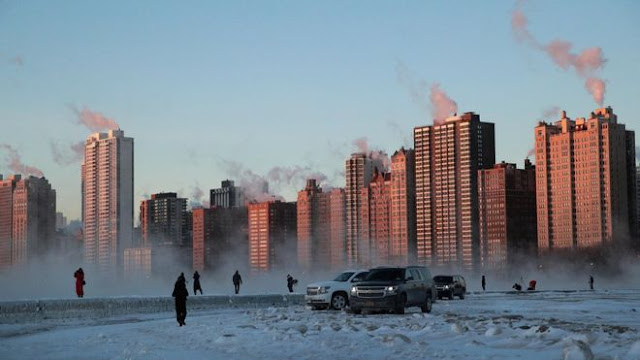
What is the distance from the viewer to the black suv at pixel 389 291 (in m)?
36.2

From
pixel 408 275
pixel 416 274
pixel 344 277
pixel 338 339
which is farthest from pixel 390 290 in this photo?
pixel 338 339

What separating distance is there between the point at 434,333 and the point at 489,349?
4.10 meters

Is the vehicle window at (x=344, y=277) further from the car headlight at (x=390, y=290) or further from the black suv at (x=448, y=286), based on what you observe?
the black suv at (x=448, y=286)

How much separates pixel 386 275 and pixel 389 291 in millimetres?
1031

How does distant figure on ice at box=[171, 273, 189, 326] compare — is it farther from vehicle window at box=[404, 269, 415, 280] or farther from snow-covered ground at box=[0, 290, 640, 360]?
vehicle window at box=[404, 269, 415, 280]

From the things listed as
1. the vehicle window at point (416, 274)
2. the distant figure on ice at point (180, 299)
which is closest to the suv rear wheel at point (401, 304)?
the vehicle window at point (416, 274)

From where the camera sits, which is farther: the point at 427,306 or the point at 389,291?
the point at 427,306

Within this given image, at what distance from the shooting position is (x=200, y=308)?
4747cm

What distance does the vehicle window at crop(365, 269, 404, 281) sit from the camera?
121ft

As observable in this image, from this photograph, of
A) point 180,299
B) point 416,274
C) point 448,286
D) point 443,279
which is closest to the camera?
point 180,299

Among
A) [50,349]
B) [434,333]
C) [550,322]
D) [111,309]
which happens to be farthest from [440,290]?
[50,349]

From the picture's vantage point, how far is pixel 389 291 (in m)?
36.3

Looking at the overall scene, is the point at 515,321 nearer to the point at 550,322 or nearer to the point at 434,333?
the point at 550,322

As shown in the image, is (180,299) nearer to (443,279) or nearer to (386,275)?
(386,275)
